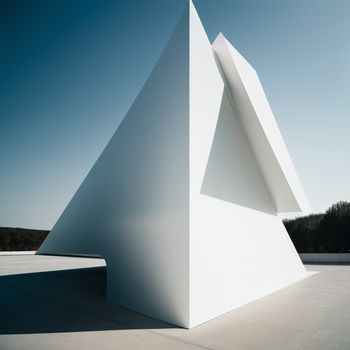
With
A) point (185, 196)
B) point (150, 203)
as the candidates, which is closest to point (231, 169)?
point (150, 203)

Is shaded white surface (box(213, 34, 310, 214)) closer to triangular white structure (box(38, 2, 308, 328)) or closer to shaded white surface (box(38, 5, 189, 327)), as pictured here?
triangular white structure (box(38, 2, 308, 328))

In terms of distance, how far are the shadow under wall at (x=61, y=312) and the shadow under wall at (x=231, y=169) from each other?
2.77 meters

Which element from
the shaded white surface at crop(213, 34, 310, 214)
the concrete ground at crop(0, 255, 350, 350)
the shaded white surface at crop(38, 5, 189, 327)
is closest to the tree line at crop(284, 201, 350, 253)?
the shaded white surface at crop(213, 34, 310, 214)

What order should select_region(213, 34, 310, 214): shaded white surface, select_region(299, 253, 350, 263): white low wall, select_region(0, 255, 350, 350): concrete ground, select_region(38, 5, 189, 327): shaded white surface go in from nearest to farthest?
select_region(0, 255, 350, 350): concrete ground → select_region(38, 5, 189, 327): shaded white surface → select_region(213, 34, 310, 214): shaded white surface → select_region(299, 253, 350, 263): white low wall

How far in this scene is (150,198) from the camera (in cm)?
591

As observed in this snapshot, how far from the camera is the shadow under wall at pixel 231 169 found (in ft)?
20.5

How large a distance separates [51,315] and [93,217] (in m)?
2.76

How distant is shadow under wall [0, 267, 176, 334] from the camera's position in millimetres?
4828

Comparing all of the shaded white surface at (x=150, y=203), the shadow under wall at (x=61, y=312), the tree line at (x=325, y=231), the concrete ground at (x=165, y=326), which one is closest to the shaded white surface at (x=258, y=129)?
the shaded white surface at (x=150, y=203)

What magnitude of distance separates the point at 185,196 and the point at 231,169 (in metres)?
2.66

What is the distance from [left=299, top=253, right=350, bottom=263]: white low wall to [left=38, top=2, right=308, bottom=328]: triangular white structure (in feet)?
45.7

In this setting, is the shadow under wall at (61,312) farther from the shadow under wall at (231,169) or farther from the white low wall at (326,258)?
the white low wall at (326,258)

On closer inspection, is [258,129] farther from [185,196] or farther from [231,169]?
[185,196]

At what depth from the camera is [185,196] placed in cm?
508
